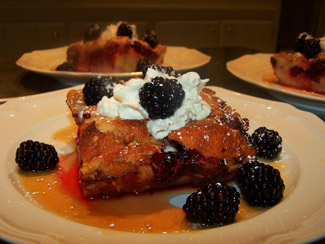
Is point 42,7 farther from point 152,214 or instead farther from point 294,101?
point 152,214

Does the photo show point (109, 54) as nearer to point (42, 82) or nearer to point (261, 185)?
point (42, 82)

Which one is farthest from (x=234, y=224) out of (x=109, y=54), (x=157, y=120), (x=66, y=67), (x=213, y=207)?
(x=109, y=54)

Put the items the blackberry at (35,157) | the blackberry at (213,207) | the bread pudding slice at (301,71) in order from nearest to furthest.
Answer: the blackberry at (213,207) < the blackberry at (35,157) < the bread pudding slice at (301,71)

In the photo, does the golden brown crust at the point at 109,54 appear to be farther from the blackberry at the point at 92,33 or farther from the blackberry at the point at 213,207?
the blackberry at the point at 213,207

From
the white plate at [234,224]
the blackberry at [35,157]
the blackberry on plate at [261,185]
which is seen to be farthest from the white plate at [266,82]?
the blackberry at [35,157]

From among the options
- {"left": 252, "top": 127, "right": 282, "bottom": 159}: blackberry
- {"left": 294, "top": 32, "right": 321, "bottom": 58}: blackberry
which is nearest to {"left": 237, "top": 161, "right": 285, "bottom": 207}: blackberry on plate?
{"left": 252, "top": 127, "right": 282, "bottom": 159}: blackberry

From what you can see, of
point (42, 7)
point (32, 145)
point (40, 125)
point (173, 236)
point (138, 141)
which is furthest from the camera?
point (42, 7)

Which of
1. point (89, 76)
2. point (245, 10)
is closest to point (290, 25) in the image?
point (245, 10)
